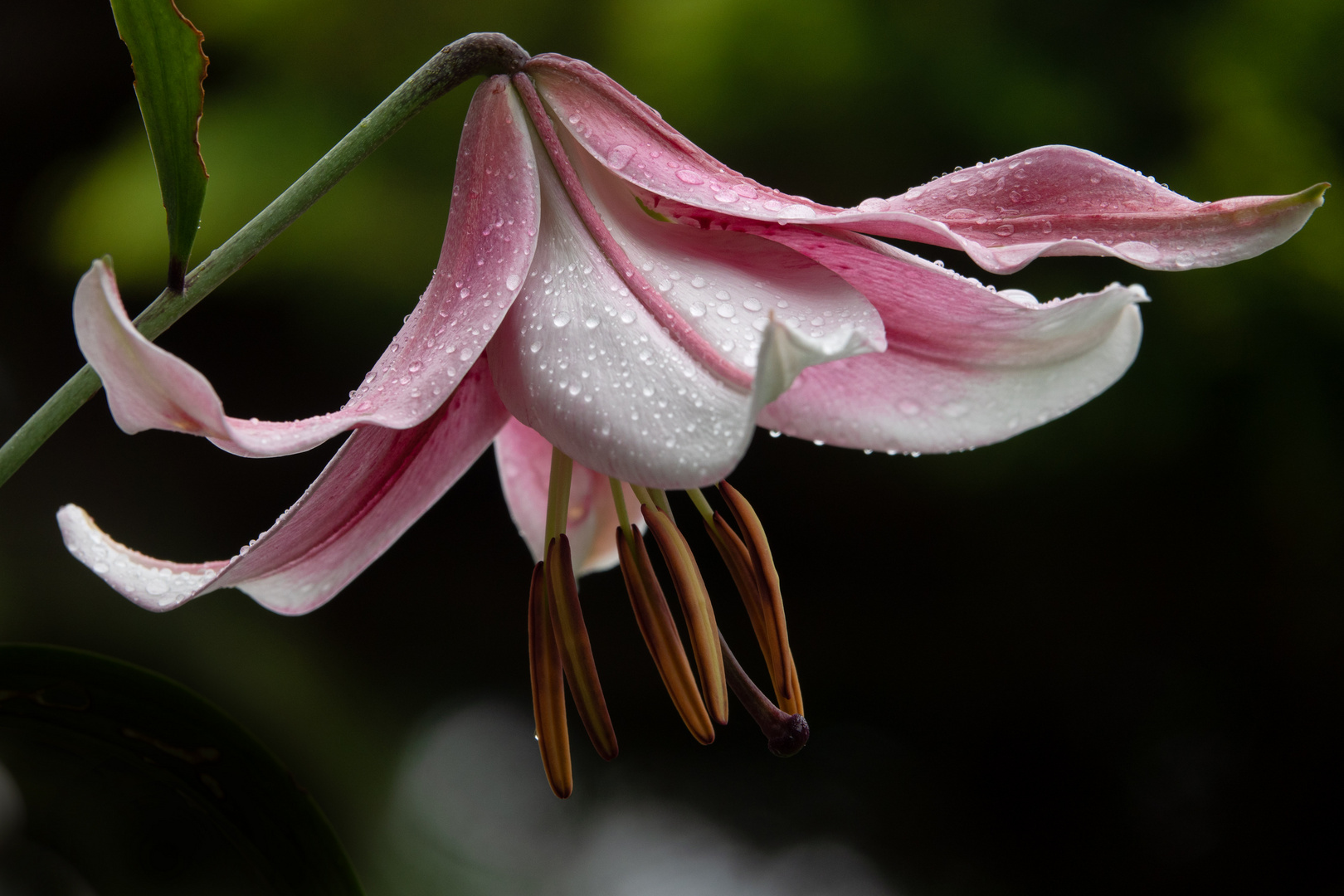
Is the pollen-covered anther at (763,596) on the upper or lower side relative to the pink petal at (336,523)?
lower

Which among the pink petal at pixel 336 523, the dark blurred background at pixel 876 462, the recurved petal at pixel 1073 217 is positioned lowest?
the dark blurred background at pixel 876 462

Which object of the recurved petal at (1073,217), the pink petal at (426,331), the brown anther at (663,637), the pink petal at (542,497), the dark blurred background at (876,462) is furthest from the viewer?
the dark blurred background at (876,462)

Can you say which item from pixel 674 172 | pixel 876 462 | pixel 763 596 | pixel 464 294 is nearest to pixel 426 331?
pixel 464 294

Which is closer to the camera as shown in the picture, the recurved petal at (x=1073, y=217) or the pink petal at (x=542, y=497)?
the recurved petal at (x=1073, y=217)

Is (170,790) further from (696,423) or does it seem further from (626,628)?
(626,628)

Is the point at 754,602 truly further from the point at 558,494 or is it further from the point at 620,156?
the point at 620,156

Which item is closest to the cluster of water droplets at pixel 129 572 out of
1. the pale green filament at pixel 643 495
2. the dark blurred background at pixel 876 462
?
the pale green filament at pixel 643 495

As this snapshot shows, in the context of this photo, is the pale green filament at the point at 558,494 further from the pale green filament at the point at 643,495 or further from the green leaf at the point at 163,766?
the green leaf at the point at 163,766
